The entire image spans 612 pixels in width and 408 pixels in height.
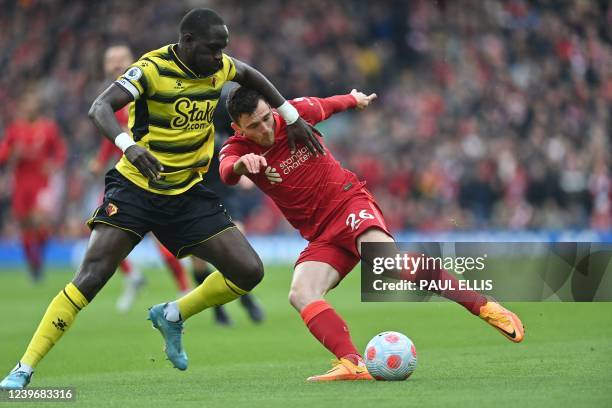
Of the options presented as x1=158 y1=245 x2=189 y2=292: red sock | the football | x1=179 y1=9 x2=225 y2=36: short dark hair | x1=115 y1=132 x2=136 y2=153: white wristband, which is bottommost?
x1=158 y1=245 x2=189 y2=292: red sock

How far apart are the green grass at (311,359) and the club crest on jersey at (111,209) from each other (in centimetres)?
112

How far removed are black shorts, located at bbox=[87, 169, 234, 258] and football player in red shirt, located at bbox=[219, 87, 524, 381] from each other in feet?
0.90

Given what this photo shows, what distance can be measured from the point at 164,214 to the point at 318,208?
3.79ft

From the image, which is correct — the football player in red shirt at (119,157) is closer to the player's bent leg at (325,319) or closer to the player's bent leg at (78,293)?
the player's bent leg at (78,293)

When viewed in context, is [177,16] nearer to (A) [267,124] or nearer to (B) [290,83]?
(B) [290,83]

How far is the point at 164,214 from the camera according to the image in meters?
7.24

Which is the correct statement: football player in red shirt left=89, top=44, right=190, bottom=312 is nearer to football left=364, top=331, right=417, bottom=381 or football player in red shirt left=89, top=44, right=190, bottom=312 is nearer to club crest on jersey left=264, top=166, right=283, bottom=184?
club crest on jersey left=264, top=166, right=283, bottom=184

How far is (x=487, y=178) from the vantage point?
22.1m

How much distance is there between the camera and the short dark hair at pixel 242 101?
24.1ft

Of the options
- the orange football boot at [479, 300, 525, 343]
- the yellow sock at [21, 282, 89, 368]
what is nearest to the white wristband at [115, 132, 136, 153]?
the yellow sock at [21, 282, 89, 368]

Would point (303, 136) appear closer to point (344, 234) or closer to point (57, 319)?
point (344, 234)

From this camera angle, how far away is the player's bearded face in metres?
7.41

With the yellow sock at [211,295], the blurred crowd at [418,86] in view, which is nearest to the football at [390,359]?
the yellow sock at [211,295]

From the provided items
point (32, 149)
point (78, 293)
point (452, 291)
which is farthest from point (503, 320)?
point (32, 149)
